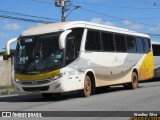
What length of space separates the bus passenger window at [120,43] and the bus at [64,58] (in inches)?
31.2

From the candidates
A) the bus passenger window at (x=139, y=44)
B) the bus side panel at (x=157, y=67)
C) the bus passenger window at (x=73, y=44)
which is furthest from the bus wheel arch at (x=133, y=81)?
the bus side panel at (x=157, y=67)

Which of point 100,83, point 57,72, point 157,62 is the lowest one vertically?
point 157,62

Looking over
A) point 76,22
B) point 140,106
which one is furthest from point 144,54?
point 140,106

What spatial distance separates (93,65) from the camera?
20.0m

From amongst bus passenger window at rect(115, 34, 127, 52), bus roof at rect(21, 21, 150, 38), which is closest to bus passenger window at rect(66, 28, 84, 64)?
bus roof at rect(21, 21, 150, 38)

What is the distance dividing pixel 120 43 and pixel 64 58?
671 centimetres

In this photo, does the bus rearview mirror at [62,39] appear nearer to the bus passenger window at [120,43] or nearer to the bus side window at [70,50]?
the bus side window at [70,50]

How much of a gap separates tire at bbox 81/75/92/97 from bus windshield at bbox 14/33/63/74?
7.42 feet

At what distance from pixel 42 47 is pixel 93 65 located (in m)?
3.19

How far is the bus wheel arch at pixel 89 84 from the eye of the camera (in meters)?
19.1

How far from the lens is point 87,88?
19281 mm

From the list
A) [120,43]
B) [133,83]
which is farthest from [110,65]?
[133,83]

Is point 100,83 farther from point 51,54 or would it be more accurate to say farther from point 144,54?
point 144,54

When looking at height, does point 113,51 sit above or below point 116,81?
above
